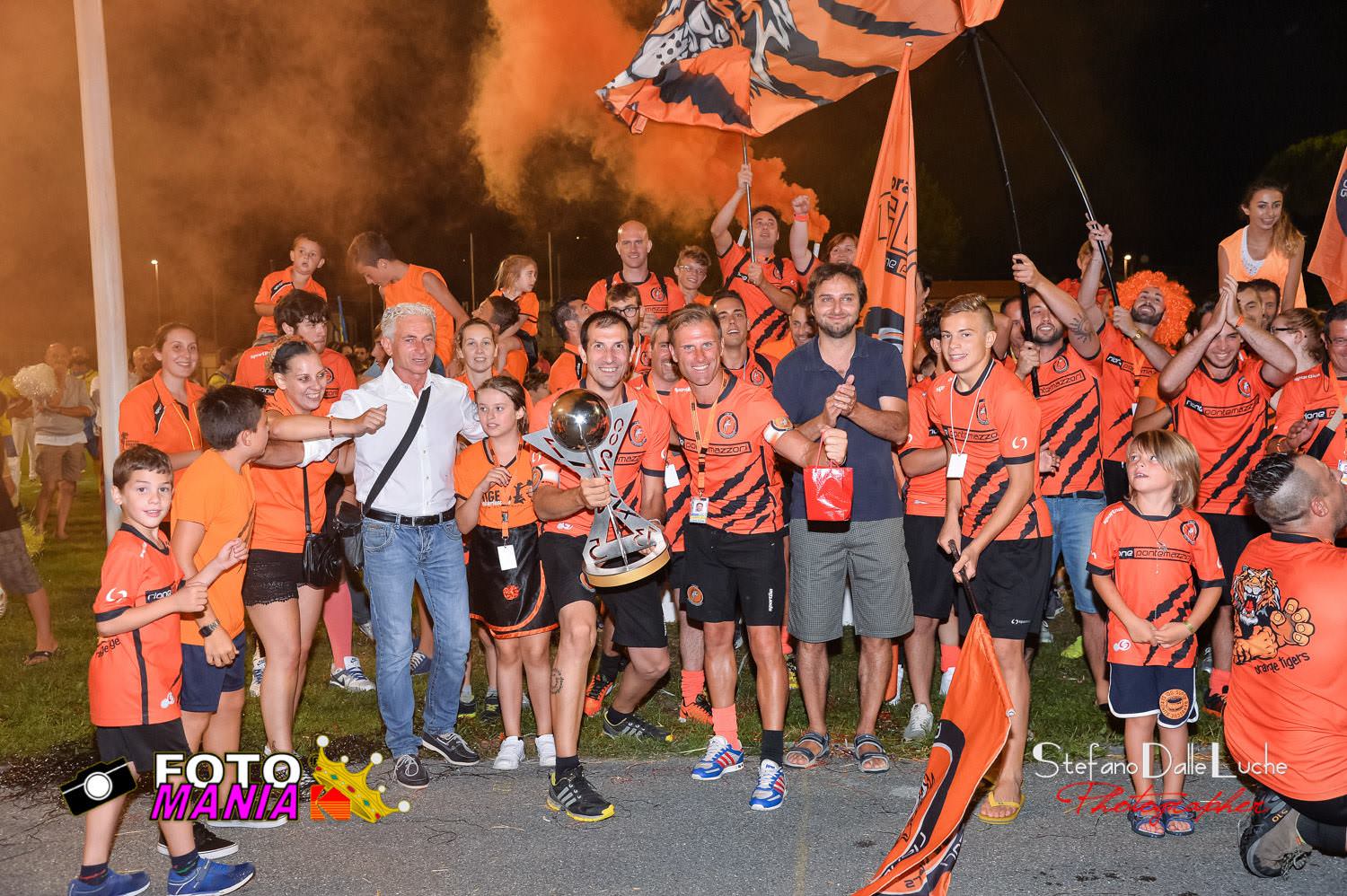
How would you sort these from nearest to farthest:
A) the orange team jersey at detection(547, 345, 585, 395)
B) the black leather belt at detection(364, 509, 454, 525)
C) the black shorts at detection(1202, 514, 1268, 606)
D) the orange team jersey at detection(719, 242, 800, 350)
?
1. the black leather belt at detection(364, 509, 454, 525)
2. the black shorts at detection(1202, 514, 1268, 606)
3. the orange team jersey at detection(547, 345, 585, 395)
4. the orange team jersey at detection(719, 242, 800, 350)

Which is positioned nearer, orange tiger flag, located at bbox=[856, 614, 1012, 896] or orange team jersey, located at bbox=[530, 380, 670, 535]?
orange tiger flag, located at bbox=[856, 614, 1012, 896]

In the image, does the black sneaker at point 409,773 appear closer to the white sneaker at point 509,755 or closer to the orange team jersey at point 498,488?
the white sneaker at point 509,755

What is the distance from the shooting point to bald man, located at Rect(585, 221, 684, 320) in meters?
8.92

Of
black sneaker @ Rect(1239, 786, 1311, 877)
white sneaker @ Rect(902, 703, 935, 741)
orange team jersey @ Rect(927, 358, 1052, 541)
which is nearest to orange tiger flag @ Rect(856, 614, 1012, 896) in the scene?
orange team jersey @ Rect(927, 358, 1052, 541)

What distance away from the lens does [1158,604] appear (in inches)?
196

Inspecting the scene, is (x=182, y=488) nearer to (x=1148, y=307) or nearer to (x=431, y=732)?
(x=431, y=732)

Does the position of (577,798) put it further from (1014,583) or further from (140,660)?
(1014,583)

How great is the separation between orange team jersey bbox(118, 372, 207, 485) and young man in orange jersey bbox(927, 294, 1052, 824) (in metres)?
4.45

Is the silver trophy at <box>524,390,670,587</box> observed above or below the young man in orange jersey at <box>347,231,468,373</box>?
below

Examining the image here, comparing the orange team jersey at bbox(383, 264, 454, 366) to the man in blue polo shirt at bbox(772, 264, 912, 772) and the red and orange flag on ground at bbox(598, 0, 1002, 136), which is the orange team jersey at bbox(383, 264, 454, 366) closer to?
the red and orange flag on ground at bbox(598, 0, 1002, 136)

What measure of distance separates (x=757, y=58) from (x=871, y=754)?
199 inches

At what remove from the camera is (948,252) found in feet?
163

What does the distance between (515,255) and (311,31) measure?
7.44 m

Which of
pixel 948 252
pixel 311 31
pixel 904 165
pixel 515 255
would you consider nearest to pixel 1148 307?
pixel 904 165
